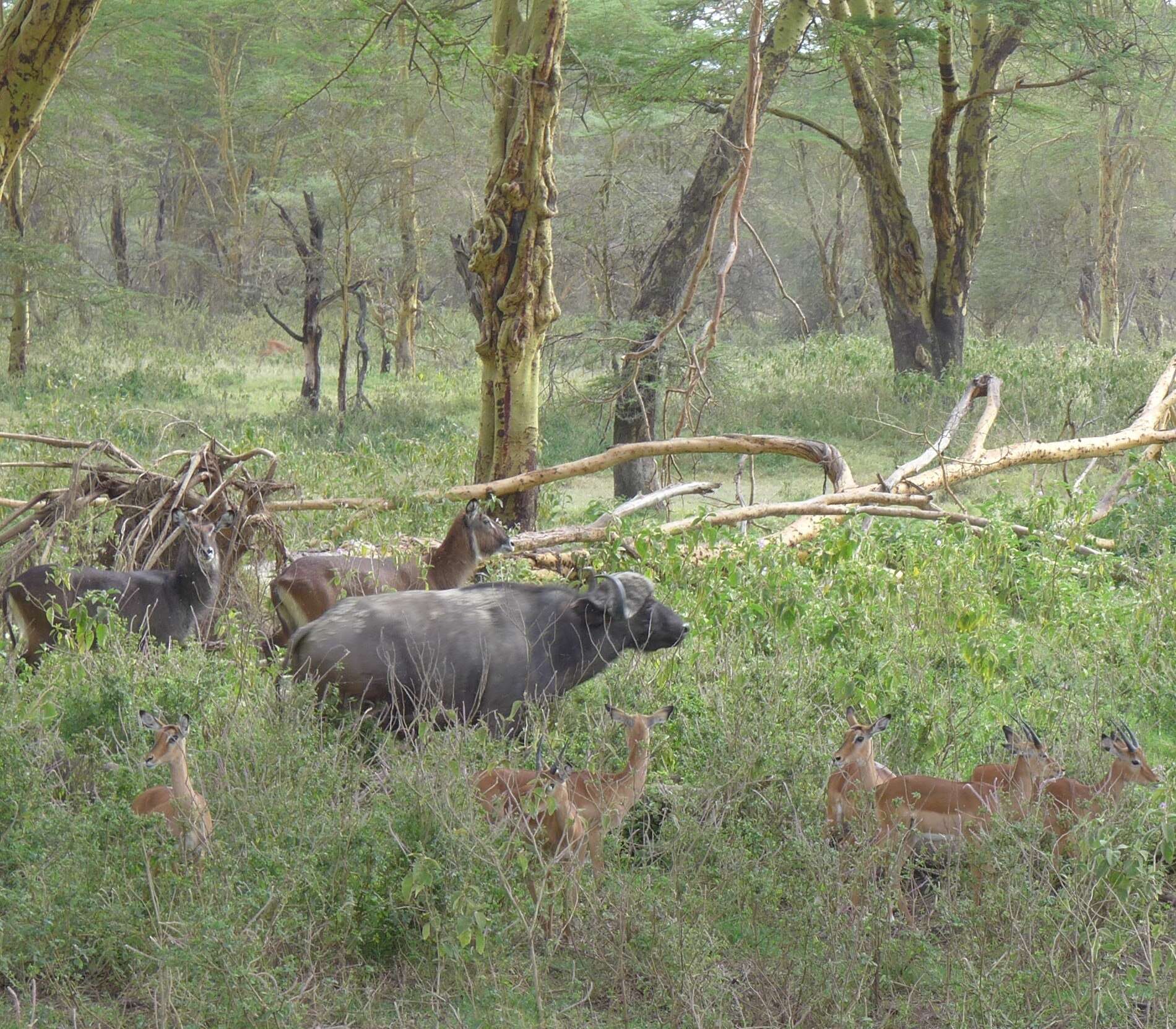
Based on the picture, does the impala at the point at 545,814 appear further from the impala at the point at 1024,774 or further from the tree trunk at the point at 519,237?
the tree trunk at the point at 519,237

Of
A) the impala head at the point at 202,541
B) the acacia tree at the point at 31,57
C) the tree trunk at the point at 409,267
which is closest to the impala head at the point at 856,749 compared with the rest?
the impala head at the point at 202,541

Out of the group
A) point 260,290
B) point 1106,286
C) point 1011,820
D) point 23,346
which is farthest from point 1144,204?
point 1011,820

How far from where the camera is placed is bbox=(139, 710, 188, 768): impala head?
3.70 metres

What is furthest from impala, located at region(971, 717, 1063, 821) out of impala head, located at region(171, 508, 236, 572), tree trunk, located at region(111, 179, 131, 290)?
tree trunk, located at region(111, 179, 131, 290)

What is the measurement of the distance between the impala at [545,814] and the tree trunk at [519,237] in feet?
15.7

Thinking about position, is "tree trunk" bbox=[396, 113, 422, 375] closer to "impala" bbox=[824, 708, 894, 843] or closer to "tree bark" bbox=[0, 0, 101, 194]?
"tree bark" bbox=[0, 0, 101, 194]

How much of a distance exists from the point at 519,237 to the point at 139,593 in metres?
3.65

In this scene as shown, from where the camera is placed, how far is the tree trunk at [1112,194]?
22.8 metres

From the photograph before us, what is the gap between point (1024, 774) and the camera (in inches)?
150

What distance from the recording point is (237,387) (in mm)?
17844

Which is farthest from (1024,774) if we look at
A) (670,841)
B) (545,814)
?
(545,814)

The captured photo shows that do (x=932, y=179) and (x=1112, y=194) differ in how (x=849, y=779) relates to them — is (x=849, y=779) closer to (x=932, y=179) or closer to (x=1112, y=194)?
(x=932, y=179)

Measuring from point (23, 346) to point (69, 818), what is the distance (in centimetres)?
1477

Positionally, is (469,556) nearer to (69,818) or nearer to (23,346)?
(69,818)
